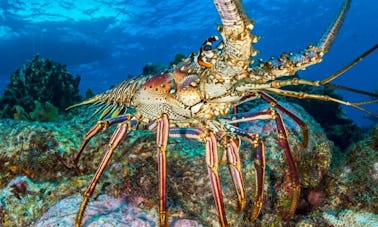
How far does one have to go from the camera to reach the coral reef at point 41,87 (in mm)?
8688

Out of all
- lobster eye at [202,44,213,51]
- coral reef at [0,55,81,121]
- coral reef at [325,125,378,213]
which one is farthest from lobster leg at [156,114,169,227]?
coral reef at [0,55,81,121]

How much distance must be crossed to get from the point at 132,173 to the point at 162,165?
596 millimetres

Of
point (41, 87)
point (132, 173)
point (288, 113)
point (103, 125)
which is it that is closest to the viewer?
point (132, 173)

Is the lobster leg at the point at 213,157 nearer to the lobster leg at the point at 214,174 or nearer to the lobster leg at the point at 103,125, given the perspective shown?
the lobster leg at the point at 214,174

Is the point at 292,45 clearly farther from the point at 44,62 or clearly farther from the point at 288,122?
the point at 288,122

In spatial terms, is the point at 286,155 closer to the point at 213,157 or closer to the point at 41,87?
the point at 213,157

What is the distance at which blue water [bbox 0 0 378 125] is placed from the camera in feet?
88.3

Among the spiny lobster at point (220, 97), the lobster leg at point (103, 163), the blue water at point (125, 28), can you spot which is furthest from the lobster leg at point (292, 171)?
the blue water at point (125, 28)

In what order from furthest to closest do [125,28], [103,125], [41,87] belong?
[125,28] → [41,87] → [103,125]

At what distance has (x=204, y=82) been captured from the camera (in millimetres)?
3029

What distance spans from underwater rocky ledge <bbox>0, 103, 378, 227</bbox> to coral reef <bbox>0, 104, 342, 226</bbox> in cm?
1

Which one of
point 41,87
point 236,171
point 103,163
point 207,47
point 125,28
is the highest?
point 125,28

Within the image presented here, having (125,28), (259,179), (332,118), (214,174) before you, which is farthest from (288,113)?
(125,28)

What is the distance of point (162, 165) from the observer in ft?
9.11
